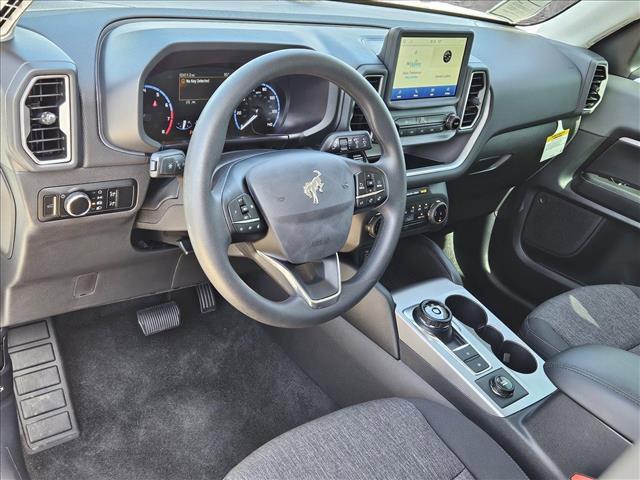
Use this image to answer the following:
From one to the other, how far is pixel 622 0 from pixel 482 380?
150 cm

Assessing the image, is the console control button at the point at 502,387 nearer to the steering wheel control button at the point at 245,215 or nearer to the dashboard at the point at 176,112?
the dashboard at the point at 176,112

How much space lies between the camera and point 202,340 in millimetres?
2164

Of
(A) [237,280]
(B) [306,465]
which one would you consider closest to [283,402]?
(B) [306,465]

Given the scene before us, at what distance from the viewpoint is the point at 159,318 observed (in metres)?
2.05

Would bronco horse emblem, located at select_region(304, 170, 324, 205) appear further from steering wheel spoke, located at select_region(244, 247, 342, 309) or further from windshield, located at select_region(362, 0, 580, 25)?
windshield, located at select_region(362, 0, 580, 25)

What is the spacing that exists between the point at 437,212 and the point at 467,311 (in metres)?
0.35

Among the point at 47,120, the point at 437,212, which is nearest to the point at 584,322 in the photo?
the point at 437,212

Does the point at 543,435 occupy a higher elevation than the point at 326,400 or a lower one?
higher

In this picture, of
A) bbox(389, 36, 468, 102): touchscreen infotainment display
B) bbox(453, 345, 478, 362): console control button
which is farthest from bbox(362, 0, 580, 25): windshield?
bbox(453, 345, 478, 362): console control button

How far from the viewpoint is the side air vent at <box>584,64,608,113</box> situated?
7.54ft

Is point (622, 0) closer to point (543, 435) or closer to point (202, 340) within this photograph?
point (543, 435)

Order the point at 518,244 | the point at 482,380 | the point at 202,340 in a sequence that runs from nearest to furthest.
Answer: the point at 482,380, the point at 202,340, the point at 518,244

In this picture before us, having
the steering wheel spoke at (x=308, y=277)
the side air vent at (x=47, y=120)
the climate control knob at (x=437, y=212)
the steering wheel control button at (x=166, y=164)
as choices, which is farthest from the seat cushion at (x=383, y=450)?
the climate control knob at (x=437, y=212)

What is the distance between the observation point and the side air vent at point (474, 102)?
6.27 feet
